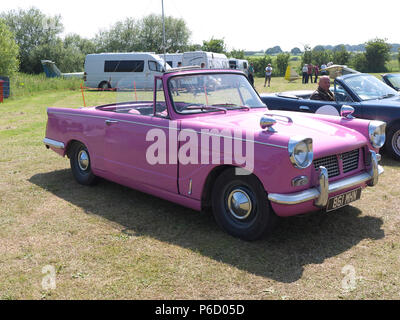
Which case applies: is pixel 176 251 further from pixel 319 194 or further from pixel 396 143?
pixel 396 143

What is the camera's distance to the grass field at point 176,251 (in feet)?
10.6

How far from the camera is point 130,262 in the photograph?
3.66 m

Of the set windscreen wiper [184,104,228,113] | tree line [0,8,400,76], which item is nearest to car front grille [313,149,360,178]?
windscreen wiper [184,104,228,113]

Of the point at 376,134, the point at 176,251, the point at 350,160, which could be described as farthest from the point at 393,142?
the point at 176,251

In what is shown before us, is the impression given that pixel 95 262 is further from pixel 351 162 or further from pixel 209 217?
pixel 351 162

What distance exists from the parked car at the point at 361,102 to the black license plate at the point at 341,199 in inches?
133

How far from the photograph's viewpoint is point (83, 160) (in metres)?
5.93

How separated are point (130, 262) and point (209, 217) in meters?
1.32

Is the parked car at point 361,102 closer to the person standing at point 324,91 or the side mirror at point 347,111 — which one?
the person standing at point 324,91

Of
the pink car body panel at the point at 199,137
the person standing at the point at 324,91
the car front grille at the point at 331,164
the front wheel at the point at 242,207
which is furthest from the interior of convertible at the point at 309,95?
the front wheel at the point at 242,207

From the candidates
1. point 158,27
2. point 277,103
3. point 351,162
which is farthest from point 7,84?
point 158,27

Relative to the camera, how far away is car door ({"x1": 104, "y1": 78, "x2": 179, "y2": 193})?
14.6ft

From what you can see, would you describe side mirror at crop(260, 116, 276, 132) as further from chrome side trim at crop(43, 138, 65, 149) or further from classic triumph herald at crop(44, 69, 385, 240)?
chrome side trim at crop(43, 138, 65, 149)
